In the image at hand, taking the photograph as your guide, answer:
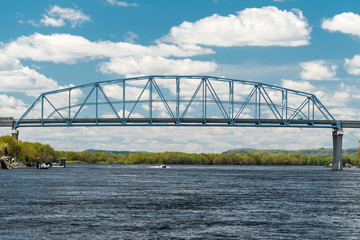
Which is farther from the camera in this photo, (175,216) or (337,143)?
(337,143)

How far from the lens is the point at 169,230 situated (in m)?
42.5

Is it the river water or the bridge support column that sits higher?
the bridge support column

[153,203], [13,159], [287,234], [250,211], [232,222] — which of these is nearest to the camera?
[287,234]

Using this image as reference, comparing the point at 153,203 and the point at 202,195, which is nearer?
the point at 153,203

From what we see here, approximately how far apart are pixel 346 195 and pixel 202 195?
2032 centimetres

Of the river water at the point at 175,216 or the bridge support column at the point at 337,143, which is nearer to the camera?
the river water at the point at 175,216

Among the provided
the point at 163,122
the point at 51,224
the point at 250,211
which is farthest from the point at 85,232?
the point at 163,122

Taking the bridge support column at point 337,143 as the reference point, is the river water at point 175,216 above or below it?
below

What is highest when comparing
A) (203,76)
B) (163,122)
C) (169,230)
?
(203,76)

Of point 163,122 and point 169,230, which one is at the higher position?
point 163,122

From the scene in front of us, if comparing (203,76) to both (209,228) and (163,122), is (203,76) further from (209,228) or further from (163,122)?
(209,228)

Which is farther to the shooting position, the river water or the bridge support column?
the bridge support column

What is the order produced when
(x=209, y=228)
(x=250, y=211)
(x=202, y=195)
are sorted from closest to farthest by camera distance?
(x=209, y=228), (x=250, y=211), (x=202, y=195)

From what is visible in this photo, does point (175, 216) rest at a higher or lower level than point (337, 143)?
lower
